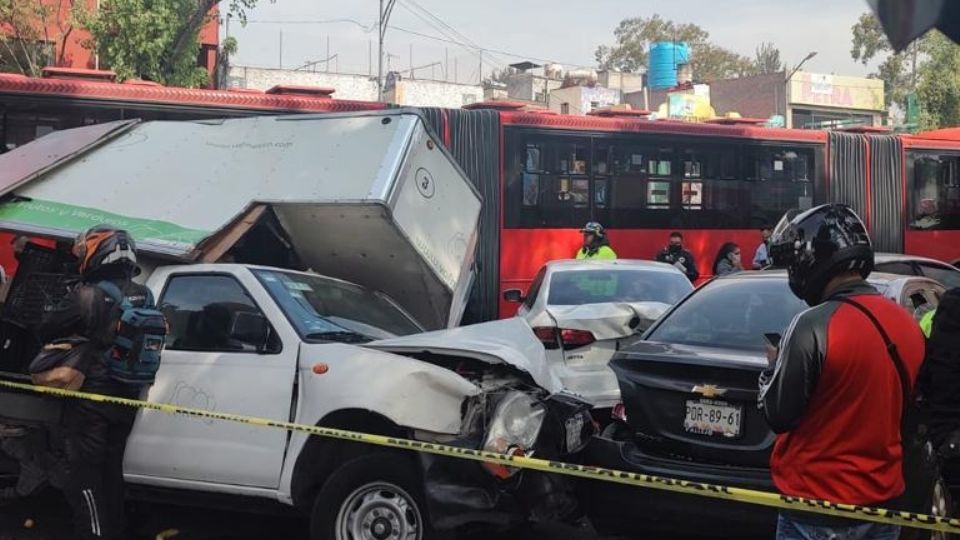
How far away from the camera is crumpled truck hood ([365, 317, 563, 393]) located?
4.69 metres

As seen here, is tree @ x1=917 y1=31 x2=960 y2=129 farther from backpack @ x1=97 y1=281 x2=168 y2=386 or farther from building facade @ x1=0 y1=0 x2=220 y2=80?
backpack @ x1=97 y1=281 x2=168 y2=386

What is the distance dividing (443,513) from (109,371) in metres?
2.03

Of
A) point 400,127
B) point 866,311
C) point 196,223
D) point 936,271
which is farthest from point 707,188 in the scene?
point 866,311

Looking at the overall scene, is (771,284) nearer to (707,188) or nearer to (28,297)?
(28,297)

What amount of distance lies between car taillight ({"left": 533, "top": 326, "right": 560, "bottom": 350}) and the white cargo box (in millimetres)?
677

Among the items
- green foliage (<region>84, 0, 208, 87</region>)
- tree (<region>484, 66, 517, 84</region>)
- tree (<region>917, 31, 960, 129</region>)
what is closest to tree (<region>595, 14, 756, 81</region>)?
tree (<region>484, 66, 517, 84</region>)

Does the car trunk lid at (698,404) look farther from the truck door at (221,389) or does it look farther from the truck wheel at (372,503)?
the truck door at (221,389)

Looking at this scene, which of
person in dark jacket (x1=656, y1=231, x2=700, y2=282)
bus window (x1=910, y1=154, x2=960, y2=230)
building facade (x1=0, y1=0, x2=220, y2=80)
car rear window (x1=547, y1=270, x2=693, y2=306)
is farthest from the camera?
building facade (x1=0, y1=0, x2=220, y2=80)

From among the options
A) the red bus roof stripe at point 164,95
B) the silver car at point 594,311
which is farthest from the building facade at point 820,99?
the silver car at point 594,311

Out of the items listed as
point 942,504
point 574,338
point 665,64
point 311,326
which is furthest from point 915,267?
point 665,64

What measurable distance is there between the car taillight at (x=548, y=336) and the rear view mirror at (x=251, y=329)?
2.69 meters

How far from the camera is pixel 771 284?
16.8 ft

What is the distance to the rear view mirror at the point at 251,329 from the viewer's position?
5.02 metres

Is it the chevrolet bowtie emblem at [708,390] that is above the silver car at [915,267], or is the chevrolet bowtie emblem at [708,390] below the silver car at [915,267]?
below
